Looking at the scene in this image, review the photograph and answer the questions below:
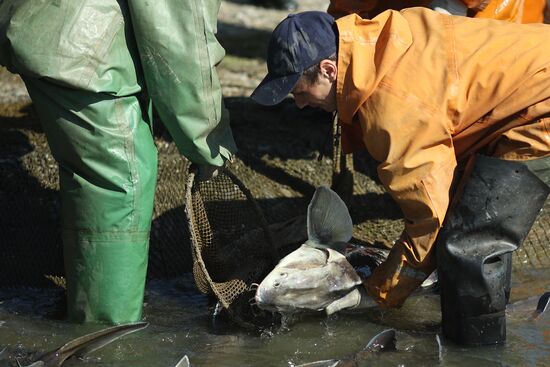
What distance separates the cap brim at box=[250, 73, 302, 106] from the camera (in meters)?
4.13

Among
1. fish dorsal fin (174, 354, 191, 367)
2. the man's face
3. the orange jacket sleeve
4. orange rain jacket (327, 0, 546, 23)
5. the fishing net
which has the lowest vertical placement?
fish dorsal fin (174, 354, 191, 367)

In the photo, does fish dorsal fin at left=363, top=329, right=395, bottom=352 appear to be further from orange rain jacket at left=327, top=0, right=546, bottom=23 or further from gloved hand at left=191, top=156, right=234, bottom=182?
orange rain jacket at left=327, top=0, right=546, bottom=23

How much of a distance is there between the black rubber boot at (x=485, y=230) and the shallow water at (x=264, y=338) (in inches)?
10.9

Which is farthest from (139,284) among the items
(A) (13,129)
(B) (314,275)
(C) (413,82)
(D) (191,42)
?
(A) (13,129)

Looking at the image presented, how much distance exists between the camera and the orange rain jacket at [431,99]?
3990 mm

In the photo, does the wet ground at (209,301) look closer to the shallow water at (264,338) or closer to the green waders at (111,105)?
the shallow water at (264,338)

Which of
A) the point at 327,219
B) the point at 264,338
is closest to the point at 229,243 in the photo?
the point at 264,338

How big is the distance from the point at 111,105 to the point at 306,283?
111 cm

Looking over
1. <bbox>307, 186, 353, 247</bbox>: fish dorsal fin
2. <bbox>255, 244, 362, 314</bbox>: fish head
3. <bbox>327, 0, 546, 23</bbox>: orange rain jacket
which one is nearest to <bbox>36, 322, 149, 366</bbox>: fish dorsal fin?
<bbox>255, 244, 362, 314</bbox>: fish head

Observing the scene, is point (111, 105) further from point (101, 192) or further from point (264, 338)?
point (264, 338)

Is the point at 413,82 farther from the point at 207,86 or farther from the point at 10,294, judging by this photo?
the point at 10,294

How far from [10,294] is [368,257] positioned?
1.80 m

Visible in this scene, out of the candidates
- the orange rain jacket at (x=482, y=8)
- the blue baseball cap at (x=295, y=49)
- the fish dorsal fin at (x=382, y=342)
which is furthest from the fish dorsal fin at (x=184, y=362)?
the orange rain jacket at (x=482, y=8)

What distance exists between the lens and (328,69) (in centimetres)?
408
